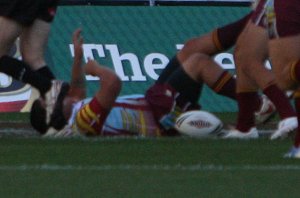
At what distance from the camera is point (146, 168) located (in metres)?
7.79

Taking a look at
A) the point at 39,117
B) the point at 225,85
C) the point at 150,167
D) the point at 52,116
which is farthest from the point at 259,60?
the point at 150,167

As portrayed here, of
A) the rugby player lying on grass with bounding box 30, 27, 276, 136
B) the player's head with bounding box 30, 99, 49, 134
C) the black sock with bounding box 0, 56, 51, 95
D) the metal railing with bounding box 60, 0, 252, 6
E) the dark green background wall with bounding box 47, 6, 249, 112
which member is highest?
the rugby player lying on grass with bounding box 30, 27, 276, 136

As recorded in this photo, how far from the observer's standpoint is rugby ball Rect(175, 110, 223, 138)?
9.75 m

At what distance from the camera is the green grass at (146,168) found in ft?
22.4

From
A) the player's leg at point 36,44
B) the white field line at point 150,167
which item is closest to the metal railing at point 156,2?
the player's leg at point 36,44

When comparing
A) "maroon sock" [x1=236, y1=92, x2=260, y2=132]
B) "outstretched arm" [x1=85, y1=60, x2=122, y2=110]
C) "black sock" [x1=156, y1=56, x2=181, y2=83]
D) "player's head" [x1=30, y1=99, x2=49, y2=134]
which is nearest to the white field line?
"outstretched arm" [x1=85, y1=60, x2=122, y2=110]

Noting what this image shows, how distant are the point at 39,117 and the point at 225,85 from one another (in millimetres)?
1371

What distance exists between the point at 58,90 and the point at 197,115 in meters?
1.07

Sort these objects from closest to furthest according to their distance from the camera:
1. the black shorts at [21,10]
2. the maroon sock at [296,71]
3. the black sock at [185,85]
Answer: the maroon sock at [296,71] < the black sock at [185,85] < the black shorts at [21,10]

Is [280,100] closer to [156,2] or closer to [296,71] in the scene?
[296,71]

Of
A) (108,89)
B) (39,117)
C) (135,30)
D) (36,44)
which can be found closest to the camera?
(108,89)

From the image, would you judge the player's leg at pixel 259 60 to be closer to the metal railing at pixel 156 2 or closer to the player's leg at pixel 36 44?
the player's leg at pixel 36 44

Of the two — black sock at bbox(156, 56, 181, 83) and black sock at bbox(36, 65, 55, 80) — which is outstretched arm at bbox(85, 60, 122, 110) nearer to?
black sock at bbox(156, 56, 181, 83)

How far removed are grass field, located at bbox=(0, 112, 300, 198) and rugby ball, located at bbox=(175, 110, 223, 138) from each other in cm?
10
